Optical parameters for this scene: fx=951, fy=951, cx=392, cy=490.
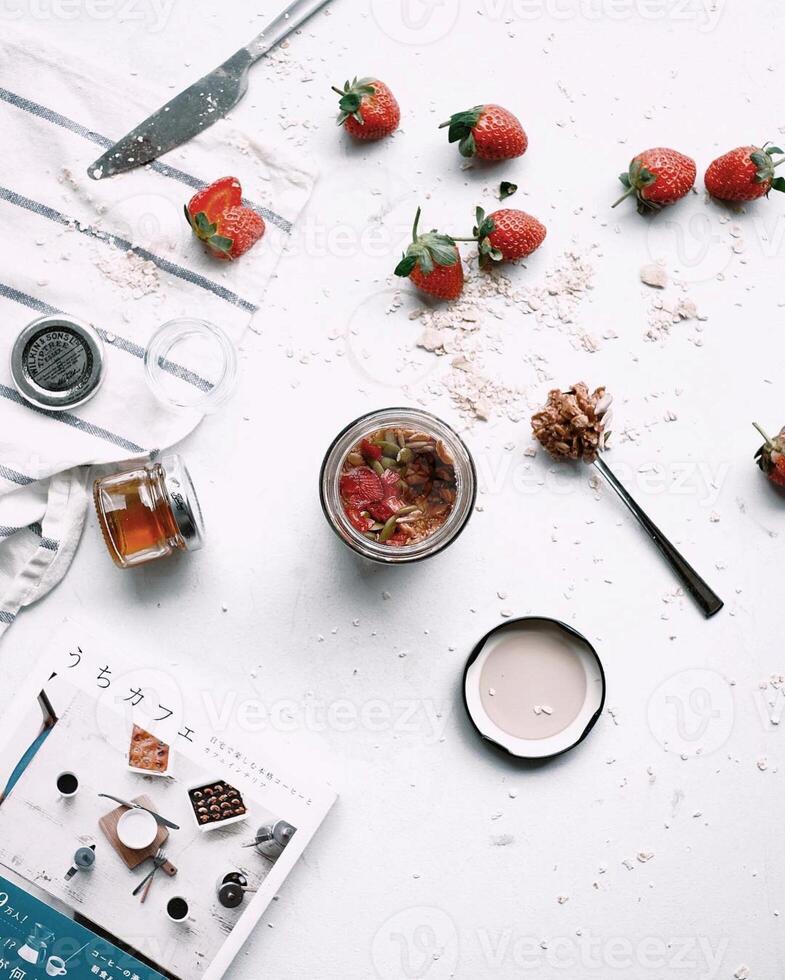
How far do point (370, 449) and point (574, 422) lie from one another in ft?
0.97

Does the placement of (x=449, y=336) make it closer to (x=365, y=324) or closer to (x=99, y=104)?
(x=365, y=324)

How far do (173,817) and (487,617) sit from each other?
1.77 ft

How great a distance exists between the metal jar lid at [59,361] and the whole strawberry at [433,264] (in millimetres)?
461

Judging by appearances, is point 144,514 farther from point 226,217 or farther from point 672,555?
point 672,555

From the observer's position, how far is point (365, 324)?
56.1 inches

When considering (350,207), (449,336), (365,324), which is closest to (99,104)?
(350,207)

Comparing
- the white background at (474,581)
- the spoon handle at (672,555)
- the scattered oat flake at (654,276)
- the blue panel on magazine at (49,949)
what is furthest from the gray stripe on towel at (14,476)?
the scattered oat flake at (654,276)

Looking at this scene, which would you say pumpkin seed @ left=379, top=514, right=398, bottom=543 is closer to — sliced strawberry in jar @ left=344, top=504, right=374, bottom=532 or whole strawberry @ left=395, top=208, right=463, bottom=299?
sliced strawberry in jar @ left=344, top=504, right=374, bottom=532

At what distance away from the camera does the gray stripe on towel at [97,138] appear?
1395 millimetres

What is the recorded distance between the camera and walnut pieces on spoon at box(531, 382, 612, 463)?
137 cm

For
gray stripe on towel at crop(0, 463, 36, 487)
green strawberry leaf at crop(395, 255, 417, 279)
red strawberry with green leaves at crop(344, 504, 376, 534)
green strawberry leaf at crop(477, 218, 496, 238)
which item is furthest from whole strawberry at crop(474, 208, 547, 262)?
gray stripe on towel at crop(0, 463, 36, 487)

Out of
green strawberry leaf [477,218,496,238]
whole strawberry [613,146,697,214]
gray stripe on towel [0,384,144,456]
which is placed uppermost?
whole strawberry [613,146,697,214]

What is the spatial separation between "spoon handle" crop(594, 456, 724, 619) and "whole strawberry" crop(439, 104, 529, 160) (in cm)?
48

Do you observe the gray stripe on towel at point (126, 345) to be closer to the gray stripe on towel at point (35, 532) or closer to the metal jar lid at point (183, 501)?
the metal jar lid at point (183, 501)
